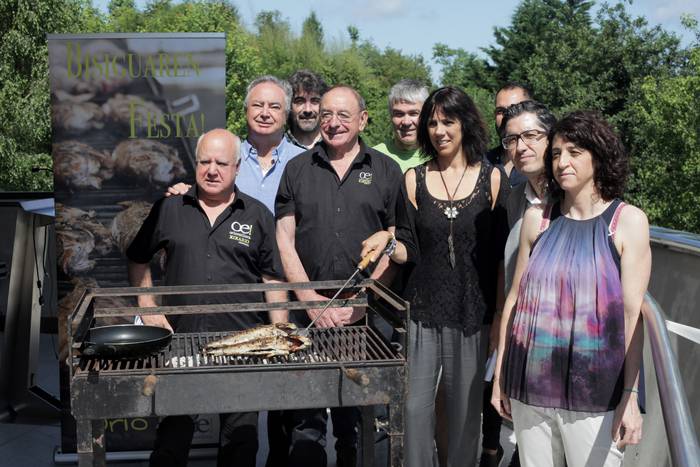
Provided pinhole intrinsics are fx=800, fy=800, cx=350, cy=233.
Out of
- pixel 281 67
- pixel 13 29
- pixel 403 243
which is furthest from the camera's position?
pixel 281 67

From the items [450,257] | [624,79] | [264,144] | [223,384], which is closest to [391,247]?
[450,257]

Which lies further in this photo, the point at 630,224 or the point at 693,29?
the point at 693,29

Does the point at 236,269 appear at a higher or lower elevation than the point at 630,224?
lower

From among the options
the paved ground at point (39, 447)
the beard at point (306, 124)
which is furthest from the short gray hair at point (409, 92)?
the paved ground at point (39, 447)

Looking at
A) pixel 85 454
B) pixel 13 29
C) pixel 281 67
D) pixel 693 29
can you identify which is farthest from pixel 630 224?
pixel 281 67

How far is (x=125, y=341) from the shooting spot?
3.00m

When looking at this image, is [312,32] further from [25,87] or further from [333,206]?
[333,206]

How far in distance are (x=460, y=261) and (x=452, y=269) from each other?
0.05 metres

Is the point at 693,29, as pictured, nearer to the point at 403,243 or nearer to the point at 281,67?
the point at 281,67

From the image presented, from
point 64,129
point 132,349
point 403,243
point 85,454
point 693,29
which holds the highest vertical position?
point 693,29

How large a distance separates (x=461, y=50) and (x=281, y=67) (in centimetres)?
2320

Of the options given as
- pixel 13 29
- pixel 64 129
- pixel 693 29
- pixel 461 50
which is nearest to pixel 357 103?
pixel 64 129

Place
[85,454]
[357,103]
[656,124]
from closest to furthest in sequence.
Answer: [85,454]
[357,103]
[656,124]

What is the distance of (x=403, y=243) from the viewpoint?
3719 mm
